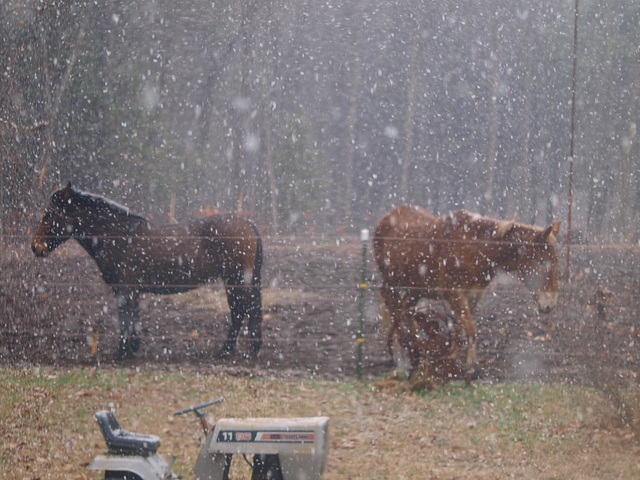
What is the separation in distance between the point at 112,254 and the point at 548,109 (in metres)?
15.2

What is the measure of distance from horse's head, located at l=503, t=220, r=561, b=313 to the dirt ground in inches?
11.0

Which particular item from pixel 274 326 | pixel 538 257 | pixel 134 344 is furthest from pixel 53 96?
pixel 538 257

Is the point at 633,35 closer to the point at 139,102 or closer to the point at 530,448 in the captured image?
the point at 139,102

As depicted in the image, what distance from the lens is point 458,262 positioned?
585cm

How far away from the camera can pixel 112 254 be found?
6.47m

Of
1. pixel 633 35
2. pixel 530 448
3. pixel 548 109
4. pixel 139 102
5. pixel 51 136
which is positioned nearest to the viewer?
pixel 530 448

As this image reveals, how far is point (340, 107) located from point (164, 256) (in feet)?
50.3

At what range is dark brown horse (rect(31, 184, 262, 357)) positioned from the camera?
6.32 metres

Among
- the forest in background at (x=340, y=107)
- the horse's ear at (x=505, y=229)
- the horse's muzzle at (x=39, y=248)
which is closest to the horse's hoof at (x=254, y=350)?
the horse's muzzle at (x=39, y=248)

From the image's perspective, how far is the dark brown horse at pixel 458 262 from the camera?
5383mm

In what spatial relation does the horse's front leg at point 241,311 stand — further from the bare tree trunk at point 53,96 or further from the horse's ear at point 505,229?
the bare tree trunk at point 53,96

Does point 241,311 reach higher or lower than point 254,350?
higher

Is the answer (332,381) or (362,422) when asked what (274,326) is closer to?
(332,381)

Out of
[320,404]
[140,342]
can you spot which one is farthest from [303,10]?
[320,404]
